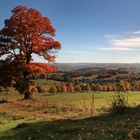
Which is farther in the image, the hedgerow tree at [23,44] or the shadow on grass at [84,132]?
the hedgerow tree at [23,44]

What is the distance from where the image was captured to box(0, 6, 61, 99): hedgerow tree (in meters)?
42.8

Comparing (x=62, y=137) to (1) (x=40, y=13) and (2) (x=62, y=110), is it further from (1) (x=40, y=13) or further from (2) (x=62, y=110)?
(1) (x=40, y=13)

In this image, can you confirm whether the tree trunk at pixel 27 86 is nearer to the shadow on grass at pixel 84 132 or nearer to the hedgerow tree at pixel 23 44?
the hedgerow tree at pixel 23 44

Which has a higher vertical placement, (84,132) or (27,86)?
(27,86)

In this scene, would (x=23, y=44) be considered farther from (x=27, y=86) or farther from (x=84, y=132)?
(x=84, y=132)

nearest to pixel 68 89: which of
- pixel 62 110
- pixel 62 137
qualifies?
pixel 62 110

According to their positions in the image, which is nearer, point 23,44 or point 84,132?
point 84,132

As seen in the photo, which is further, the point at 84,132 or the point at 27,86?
the point at 27,86

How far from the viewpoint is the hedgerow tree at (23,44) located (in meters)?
42.8

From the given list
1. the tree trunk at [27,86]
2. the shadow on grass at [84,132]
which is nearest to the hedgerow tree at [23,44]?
the tree trunk at [27,86]

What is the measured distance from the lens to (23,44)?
43.8 m

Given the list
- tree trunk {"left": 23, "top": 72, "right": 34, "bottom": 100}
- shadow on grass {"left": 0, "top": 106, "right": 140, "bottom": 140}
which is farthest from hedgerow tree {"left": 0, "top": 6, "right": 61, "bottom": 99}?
shadow on grass {"left": 0, "top": 106, "right": 140, "bottom": 140}

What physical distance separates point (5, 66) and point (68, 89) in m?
30.3

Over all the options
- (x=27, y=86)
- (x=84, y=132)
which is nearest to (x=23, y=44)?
(x=27, y=86)
